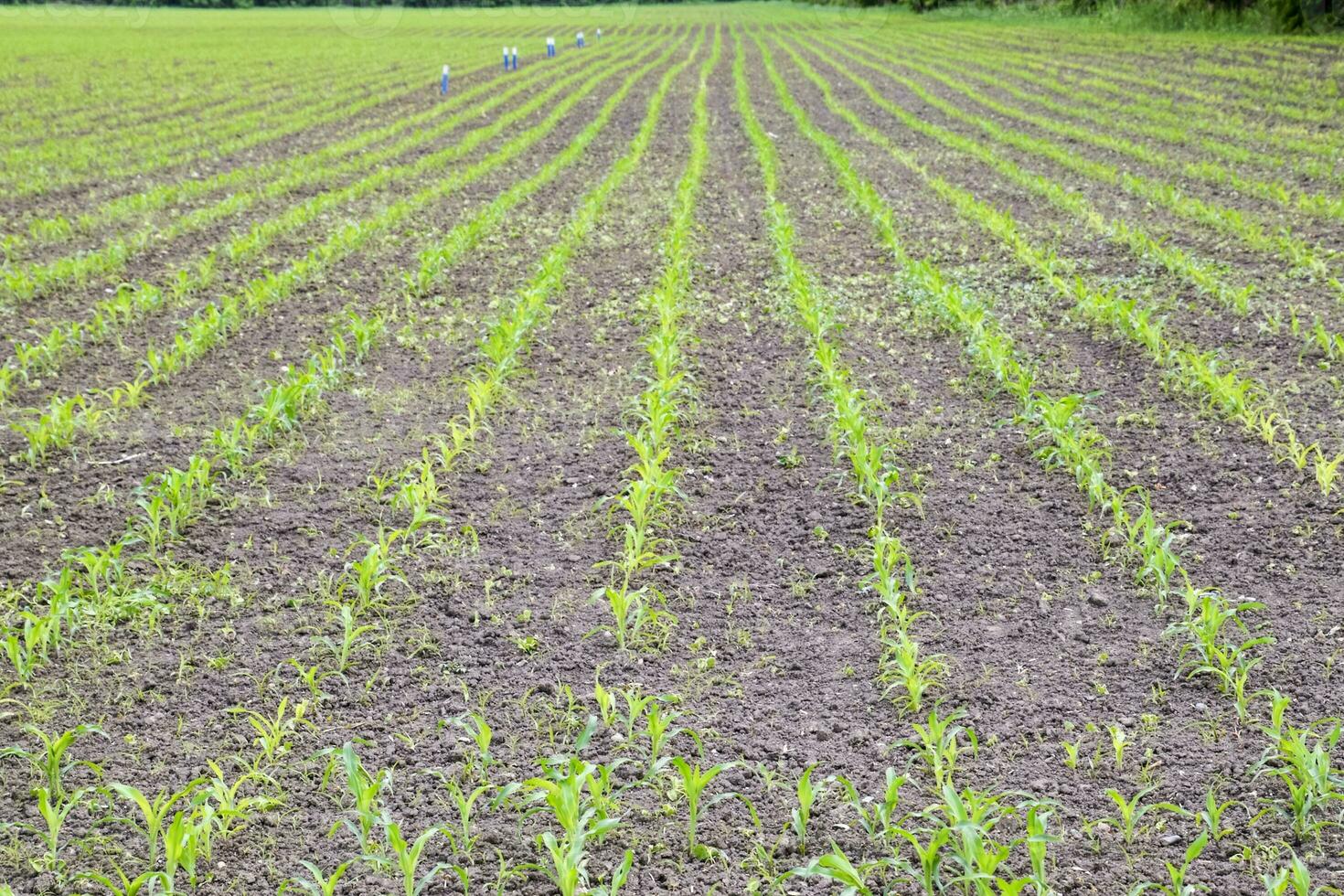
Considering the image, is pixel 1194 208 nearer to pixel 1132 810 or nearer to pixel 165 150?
pixel 1132 810

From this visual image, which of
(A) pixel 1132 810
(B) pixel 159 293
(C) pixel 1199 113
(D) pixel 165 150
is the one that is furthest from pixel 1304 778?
(C) pixel 1199 113

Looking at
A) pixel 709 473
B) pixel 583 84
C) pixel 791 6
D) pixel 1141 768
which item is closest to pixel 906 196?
pixel 709 473

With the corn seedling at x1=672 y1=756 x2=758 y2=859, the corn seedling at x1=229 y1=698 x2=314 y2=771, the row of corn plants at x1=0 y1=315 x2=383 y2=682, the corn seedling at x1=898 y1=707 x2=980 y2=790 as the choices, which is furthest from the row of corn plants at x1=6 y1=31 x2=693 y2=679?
the corn seedling at x1=898 y1=707 x2=980 y2=790

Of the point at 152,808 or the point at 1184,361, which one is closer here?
the point at 152,808

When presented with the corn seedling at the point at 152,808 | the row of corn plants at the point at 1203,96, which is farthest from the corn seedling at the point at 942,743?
the row of corn plants at the point at 1203,96

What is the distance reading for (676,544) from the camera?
485 centimetres

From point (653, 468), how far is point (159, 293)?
186 inches

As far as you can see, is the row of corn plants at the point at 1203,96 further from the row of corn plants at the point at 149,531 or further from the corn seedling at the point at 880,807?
the corn seedling at the point at 880,807

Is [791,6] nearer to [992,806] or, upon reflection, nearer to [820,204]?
[820,204]

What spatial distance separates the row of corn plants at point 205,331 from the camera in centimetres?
568

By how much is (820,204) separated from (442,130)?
24.3 feet

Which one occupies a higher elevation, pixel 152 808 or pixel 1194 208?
pixel 1194 208

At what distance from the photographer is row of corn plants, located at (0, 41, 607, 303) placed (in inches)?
335

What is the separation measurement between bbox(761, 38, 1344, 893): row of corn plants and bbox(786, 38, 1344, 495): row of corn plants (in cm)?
66
